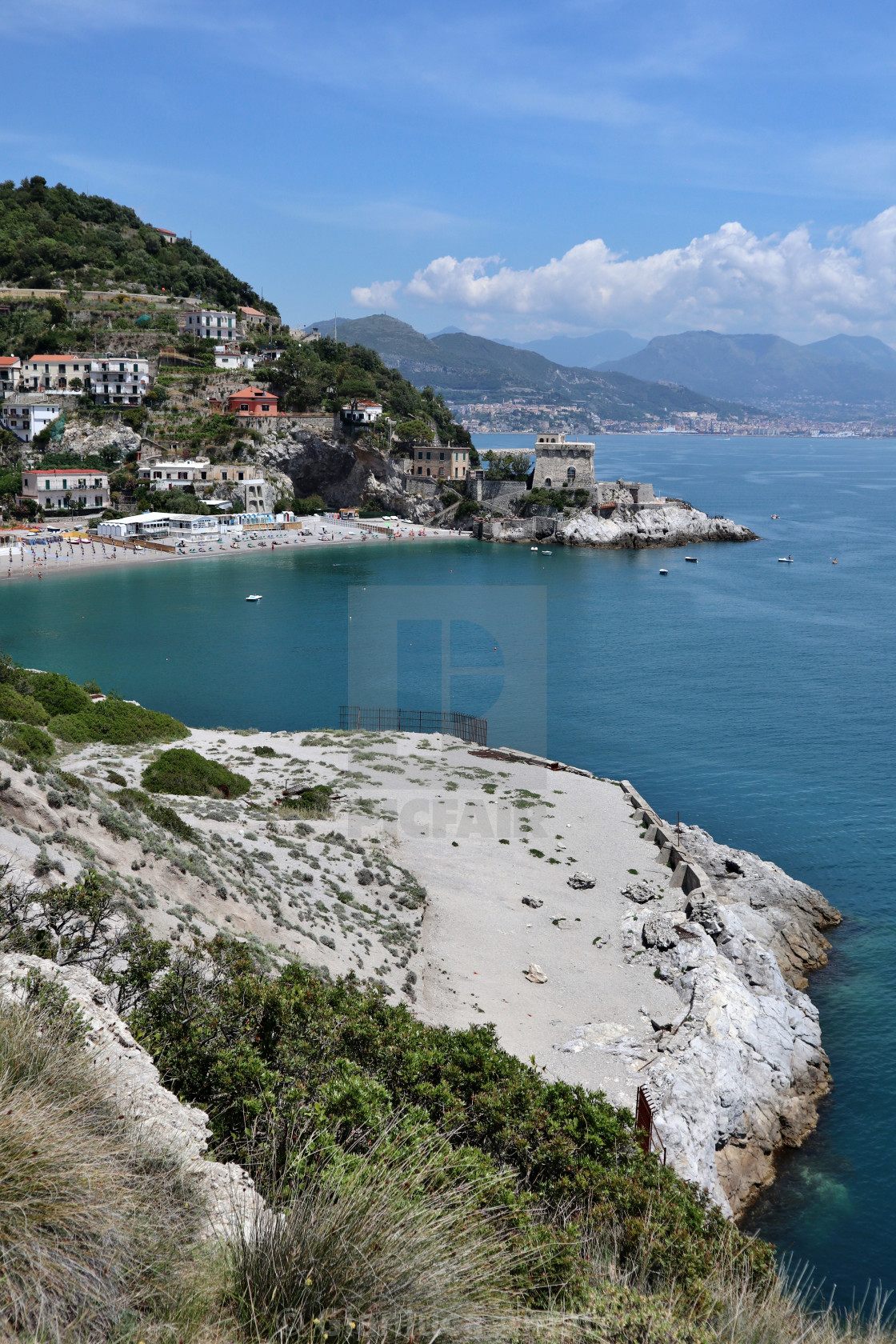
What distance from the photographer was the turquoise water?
50.4 feet

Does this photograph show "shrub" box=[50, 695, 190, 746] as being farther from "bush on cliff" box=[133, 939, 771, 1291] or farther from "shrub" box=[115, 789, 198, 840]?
"bush on cliff" box=[133, 939, 771, 1291]

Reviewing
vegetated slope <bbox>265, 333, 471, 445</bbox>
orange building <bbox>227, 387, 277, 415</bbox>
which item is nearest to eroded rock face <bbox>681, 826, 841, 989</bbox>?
orange building <bbox>227, 387, 277, 415</bbox>

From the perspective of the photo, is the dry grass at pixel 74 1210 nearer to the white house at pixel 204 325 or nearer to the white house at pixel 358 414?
the white house at pixel 358 414

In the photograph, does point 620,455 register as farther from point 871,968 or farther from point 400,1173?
point 400,1173

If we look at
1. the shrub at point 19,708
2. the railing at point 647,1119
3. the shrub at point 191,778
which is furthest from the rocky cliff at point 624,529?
the railing at point 647,1119

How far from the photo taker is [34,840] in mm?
11930

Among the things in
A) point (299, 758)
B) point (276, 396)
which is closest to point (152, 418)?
point (276, 396)

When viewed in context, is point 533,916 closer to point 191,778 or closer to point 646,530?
point 191,778

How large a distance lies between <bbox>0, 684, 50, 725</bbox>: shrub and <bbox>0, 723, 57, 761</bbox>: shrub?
0.77 m

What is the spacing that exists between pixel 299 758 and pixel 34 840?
13368mm

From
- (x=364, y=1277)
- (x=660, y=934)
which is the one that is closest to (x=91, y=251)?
(x=660, y=934)

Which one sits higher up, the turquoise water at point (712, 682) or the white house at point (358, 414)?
the white house at point (358, 414)

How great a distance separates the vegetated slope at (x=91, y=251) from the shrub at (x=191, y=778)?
286 ft

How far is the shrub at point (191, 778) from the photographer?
792 inches
